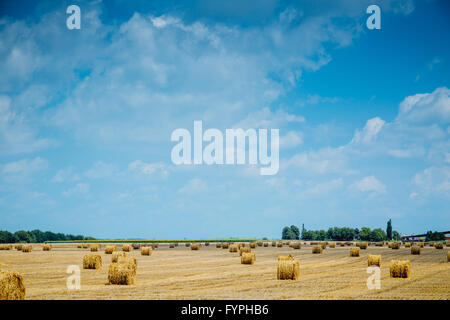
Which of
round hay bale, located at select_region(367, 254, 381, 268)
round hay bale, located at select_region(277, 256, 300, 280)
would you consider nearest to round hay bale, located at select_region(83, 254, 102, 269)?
round hay bale, located at select_region(277, 256, 300, 280)

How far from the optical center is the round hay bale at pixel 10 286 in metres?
15.1

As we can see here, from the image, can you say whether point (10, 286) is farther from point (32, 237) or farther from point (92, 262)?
point (32, 237)

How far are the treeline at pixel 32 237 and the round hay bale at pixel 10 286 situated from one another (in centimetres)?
13726

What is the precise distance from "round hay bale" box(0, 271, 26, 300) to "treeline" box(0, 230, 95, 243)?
137 meters

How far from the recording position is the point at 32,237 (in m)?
153

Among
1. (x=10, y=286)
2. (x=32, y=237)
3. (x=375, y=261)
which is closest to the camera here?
(x=10, y=286)

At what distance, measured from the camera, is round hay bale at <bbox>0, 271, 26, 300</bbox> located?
595 inches

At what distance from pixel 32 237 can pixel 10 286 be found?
149 meters

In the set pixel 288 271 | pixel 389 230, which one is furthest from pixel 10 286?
pixel 389 230

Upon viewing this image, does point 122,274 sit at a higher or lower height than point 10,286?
lower

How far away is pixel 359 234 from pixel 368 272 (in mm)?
165443

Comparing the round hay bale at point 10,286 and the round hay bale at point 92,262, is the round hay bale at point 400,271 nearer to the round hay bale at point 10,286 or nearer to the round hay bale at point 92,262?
the round hay bale at point 92,262
